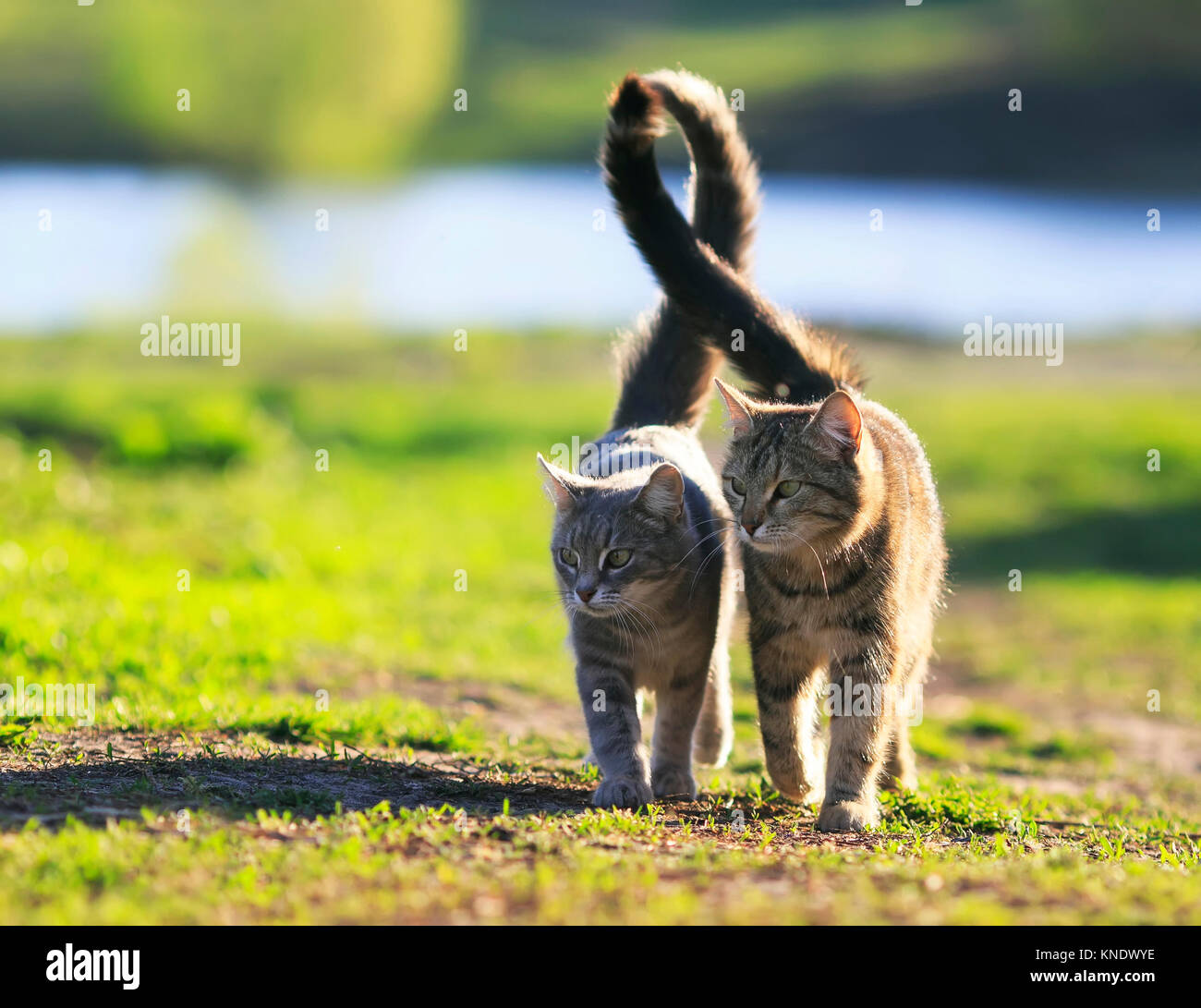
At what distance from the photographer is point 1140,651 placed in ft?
31.6

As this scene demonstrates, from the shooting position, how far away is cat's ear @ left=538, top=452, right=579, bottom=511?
16.8 ft

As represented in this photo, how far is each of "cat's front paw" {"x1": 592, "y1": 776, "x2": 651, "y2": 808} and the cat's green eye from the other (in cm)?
121

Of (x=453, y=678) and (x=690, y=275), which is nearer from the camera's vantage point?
(x=690, y=275)

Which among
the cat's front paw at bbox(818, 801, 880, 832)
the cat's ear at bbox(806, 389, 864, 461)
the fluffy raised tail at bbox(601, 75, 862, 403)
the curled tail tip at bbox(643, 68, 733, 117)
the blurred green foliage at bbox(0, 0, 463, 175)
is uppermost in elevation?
the blurred green foliage at bbox(0, 0, 463, 175)

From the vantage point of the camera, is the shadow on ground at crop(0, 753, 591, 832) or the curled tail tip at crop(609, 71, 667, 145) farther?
the curled tail tip at crop(609, 71, 667, 145)

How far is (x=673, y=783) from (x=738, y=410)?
5.05ft

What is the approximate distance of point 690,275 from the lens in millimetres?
5551

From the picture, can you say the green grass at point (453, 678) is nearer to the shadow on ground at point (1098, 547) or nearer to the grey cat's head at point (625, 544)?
the shadow on ground at point (1098, 547)

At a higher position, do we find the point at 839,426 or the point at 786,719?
the point at 839,426

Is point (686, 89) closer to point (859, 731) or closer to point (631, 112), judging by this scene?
point (631, 112)

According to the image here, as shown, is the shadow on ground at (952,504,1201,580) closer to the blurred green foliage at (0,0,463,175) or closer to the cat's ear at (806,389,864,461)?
the cat's ear at (806,389,864,461)

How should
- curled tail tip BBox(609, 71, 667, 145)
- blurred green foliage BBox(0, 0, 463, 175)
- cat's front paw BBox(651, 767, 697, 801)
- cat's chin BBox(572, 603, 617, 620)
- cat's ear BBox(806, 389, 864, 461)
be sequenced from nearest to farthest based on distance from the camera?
cat's ear BBox(806, 389, 864, 461) → cat's chin BBox(572, 603, 617, 620) → cat's front paw BBox(651, 767, 697, 801) → curled tail tip BBox(609, 71, 667, 145) → blurred green foliage BBox(0, 0, 463, 175)

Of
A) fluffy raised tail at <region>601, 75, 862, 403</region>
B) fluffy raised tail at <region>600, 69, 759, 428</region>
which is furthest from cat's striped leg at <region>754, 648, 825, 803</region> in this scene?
fluffy raised tail at <region>600, 69, 759, 428</region>

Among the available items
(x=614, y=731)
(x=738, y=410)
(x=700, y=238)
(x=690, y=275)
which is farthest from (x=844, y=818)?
(x=700, y=238)
